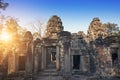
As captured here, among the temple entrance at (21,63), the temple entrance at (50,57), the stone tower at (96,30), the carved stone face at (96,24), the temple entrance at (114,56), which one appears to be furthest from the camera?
the temple entrance at (50,57)

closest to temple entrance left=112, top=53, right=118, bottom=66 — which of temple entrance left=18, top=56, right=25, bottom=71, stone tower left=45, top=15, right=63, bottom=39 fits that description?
stone tower left=45, top=15, right=63, bottom=39

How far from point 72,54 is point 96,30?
3259 mm

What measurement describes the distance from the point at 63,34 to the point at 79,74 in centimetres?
392

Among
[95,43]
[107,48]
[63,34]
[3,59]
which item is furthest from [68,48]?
[3,59]

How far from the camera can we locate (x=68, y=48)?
50.9ft

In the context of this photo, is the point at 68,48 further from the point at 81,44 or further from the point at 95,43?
the point at 95,43

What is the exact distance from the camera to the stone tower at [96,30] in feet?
53.0

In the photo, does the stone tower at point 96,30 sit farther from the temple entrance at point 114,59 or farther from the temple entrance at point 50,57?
the temple entrance at point 50,57

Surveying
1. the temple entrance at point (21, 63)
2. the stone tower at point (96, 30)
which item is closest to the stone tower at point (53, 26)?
the temple entrance at point (21, 63)

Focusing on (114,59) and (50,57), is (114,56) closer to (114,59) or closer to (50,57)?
(114,59)

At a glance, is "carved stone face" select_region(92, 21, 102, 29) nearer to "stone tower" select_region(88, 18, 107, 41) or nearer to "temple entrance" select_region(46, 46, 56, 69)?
"stone tower" select_region(88, 18, 107, 41)

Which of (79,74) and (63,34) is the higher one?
(63,34)

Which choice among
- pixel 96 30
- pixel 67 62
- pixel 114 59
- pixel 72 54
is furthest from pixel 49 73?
pixel 114 59

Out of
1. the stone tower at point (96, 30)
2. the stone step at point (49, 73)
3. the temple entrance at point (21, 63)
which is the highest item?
the stone tower at point (96, 30)
